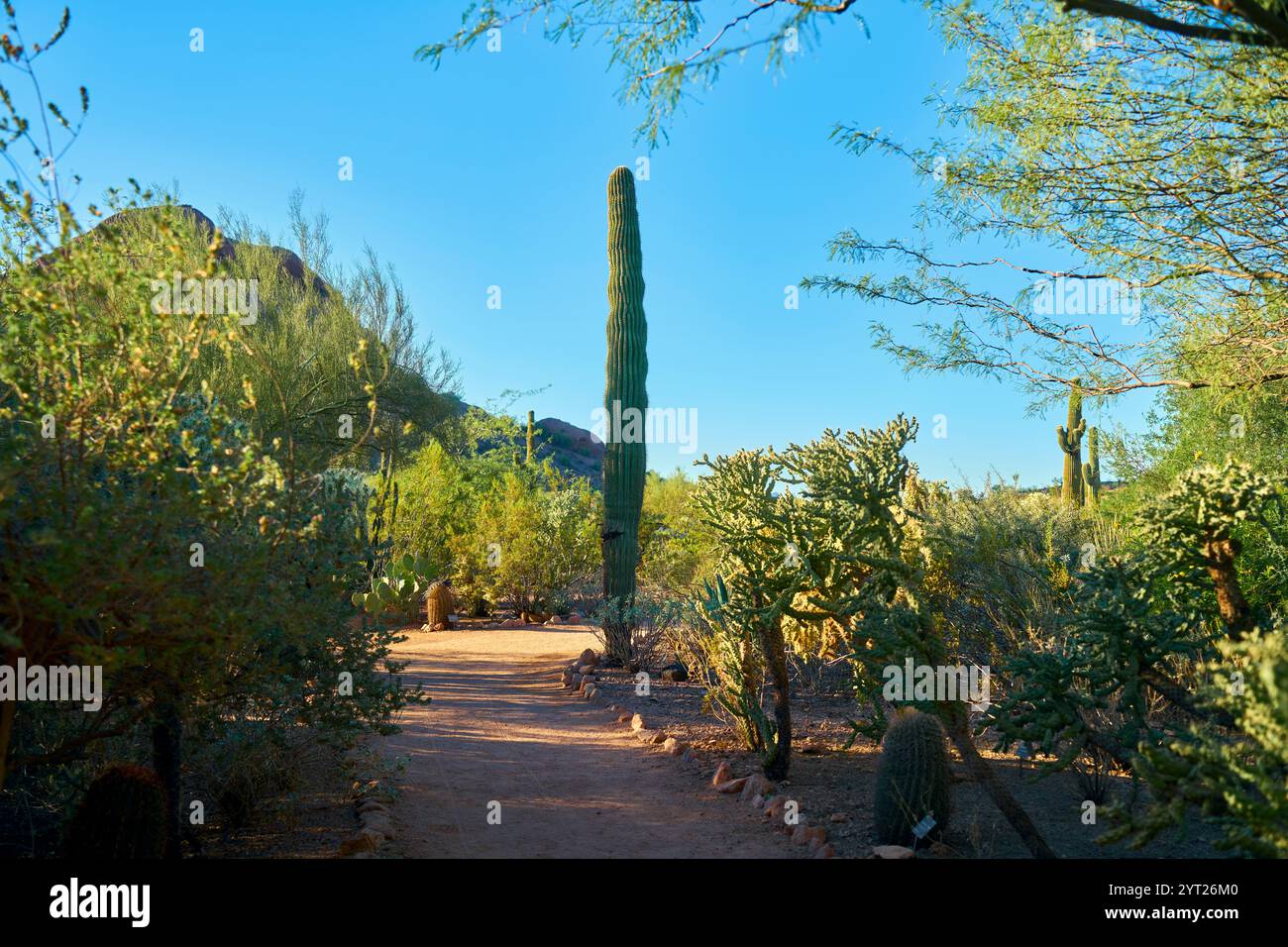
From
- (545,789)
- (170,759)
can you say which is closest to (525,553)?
(545,789)

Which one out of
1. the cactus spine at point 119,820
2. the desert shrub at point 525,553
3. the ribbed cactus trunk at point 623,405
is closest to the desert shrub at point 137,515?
the cactus spine at point 119,820

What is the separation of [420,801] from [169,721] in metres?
1.90

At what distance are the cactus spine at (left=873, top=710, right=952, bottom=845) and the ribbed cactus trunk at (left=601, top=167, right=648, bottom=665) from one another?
22.7ft

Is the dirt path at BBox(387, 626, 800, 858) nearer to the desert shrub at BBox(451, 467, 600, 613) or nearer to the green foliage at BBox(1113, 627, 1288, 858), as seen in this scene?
the green foliage at BBox(1113, 627, 1288, 858)

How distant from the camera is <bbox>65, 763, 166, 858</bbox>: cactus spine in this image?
376 centimetres

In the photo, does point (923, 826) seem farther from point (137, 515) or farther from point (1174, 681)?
point (137, 515)

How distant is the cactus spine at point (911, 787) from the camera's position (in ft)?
15.1

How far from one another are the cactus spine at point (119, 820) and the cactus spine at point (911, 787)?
11.2 feet

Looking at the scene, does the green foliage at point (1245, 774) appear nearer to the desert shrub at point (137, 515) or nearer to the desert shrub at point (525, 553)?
the desert shrub at point (137, 515)

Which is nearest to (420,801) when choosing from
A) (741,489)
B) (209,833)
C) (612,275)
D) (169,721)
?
(209,833)

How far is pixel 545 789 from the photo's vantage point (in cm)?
611

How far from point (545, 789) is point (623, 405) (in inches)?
272

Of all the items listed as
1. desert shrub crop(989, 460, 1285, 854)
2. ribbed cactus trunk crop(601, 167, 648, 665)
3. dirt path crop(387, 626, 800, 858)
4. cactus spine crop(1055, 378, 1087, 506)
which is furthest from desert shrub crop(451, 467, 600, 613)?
desert shrub crop(989, 460, 1285, 854)
